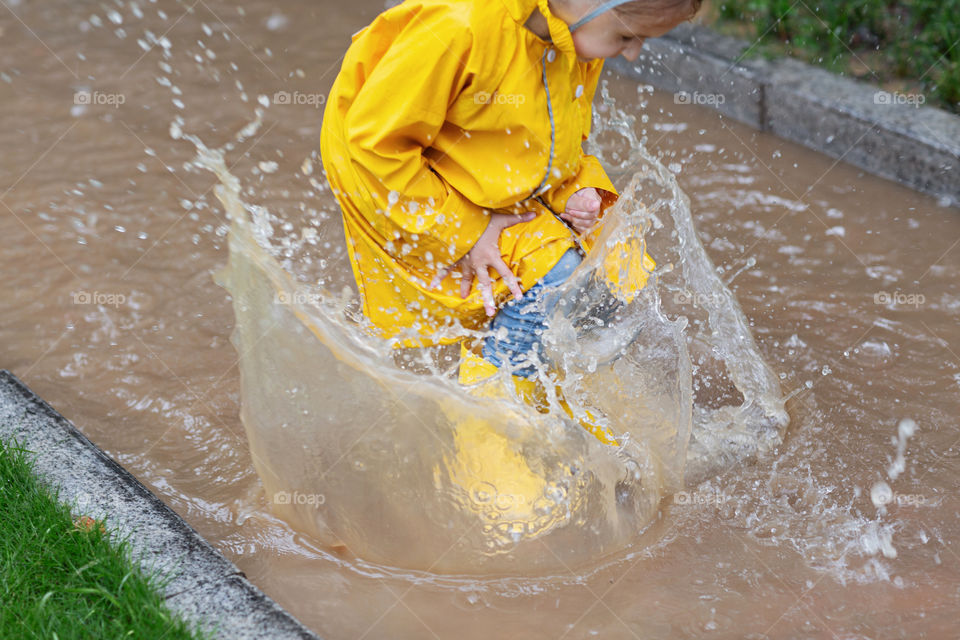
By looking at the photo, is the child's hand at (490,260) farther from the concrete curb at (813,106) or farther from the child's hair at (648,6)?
the concrete curb at (813,106)

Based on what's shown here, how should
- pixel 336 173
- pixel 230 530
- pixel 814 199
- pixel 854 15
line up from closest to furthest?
pixel 336 173 → pixel 230 530 → pixel 814 199 → pixel 854 15

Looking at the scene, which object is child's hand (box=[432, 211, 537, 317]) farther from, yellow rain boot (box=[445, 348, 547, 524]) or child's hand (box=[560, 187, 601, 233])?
yellow rain boot (box=[445, 348, 547, 524])

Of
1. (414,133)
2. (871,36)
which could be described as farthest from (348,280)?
(871,36)

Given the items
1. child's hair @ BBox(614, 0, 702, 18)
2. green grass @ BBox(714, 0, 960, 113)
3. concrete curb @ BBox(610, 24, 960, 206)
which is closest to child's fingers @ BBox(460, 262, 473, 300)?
child's hair @ BBox(614, 0, 702, 18)

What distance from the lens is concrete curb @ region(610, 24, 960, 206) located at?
4.35 meters

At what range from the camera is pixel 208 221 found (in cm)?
441

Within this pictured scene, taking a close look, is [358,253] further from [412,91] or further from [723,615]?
[723,615]

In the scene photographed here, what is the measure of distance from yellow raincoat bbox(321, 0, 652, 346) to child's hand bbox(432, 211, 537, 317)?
22 millimetres

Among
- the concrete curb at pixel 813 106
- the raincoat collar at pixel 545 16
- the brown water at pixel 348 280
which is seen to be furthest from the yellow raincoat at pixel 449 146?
the concrete curb at pixel 813 106

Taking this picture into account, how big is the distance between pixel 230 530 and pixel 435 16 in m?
1.52

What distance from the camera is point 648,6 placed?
2166mm

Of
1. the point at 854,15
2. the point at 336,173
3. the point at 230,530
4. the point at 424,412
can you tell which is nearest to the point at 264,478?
the point at 230,530

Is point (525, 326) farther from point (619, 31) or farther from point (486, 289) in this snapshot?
point (619, 31)

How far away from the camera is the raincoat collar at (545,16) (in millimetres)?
2238
